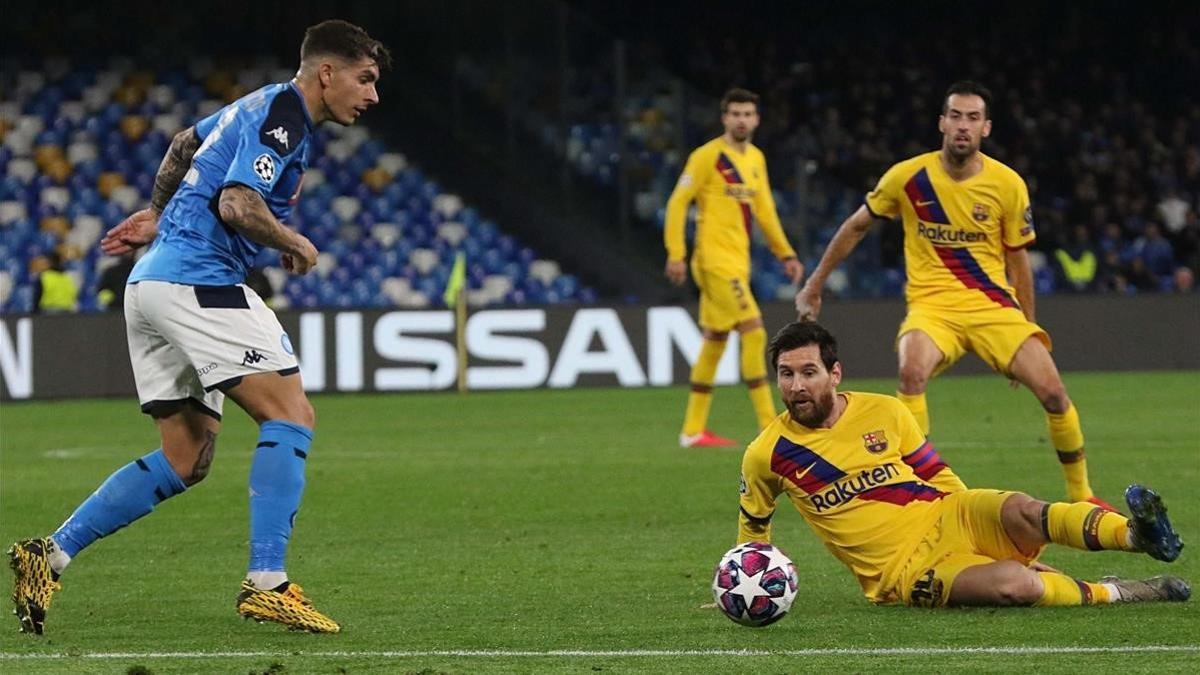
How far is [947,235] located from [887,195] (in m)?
0.33

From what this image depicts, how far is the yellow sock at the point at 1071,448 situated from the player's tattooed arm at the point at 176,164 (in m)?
4.25

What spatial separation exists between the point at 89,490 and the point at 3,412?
7.91 metres

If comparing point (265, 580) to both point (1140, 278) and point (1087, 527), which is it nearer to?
point (1087, 527)

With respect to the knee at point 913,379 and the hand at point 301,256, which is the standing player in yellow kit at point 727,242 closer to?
the knee at point 913,379

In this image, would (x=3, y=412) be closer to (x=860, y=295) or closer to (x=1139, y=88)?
(x=860, y=295)

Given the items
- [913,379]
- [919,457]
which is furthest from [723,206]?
[919,457]

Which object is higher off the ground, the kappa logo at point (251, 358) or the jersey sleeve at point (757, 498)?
the kappa logo at point (251, 358)

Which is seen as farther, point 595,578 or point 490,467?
point 490,467

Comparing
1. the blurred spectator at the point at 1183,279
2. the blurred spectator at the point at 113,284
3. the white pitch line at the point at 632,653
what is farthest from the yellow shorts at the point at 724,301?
the blurred spectator at the point at 1183,279

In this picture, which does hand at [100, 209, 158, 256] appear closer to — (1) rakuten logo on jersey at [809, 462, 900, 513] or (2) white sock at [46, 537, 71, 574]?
(2) white sock at [46, 537, 71, 574]

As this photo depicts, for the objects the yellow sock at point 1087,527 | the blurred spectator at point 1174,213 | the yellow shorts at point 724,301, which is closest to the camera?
the yellow sock at point 1087,527

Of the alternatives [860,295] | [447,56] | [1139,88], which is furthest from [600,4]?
[860,295]

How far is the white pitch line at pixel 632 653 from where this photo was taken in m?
5.50

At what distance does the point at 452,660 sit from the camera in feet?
18.2
